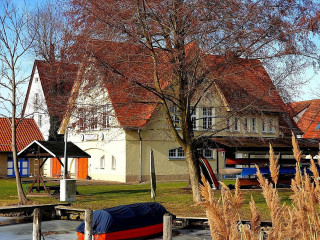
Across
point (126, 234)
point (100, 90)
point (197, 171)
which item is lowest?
point (126, 234)

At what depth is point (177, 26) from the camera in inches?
800

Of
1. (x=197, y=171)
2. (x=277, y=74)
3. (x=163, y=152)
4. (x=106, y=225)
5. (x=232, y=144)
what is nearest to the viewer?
(x=106, y=225)

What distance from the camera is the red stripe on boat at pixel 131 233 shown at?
1492 cm

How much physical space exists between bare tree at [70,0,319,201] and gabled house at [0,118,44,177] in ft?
82.5

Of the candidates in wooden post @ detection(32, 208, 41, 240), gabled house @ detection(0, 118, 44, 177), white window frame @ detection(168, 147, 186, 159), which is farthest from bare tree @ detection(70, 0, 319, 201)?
gabled house @ detection(0, 118, 44, 177)

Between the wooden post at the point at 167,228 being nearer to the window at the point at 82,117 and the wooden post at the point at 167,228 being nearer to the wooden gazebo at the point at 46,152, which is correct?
the window at the point at 82,117

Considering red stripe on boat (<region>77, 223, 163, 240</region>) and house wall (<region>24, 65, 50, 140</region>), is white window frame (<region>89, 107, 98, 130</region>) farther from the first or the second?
house wall (<region>24, 65, 50, 140</region>)

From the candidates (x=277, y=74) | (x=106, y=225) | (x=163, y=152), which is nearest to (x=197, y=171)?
(x=277, y=74)

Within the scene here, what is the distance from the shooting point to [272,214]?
141 inches

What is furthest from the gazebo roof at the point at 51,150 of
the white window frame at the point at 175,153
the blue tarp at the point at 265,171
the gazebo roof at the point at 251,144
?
the white window frame at the point at 175,153

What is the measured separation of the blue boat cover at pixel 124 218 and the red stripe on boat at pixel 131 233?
0.30 ft

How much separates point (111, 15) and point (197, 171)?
7.79m

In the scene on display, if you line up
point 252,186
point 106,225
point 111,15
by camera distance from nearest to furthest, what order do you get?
point 106,225 < point 111,15 < point 252,186

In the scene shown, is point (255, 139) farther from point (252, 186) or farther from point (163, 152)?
point (163, 152)
